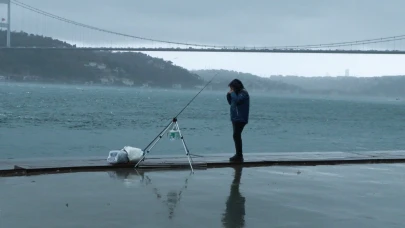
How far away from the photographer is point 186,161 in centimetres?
826

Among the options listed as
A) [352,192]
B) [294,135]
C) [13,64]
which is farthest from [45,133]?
[13,64]

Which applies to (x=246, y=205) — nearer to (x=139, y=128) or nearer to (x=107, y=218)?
(x=107, y=218)

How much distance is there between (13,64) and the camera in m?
99.7

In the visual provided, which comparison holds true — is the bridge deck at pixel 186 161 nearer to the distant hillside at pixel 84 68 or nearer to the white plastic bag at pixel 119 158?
the white plastic bag at pixel 119 158

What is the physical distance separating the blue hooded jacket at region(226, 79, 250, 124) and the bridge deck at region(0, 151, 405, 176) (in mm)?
602

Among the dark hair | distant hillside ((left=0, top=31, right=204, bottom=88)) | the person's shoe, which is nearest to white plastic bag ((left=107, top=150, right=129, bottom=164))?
the person's shoe

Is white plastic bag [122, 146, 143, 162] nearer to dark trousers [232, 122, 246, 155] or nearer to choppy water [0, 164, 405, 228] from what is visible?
choppy water [0, 164, 405, 228]

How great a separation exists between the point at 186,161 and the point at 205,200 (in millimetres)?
2483

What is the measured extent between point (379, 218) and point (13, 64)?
100 metres

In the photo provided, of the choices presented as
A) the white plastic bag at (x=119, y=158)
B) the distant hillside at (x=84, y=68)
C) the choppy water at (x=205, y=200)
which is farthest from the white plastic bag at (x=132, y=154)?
the distant hillside at (x=84, y=68)

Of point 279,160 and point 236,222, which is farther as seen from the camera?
point 279,160

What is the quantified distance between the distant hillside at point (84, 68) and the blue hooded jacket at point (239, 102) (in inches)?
2873

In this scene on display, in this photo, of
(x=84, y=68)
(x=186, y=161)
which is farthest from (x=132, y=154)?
(x=84, y=68)

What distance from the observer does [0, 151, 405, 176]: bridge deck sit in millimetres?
7208
